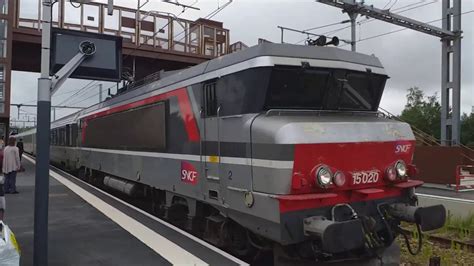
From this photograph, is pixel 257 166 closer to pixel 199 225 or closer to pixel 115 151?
pixel 199 225

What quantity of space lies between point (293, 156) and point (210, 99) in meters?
1.97

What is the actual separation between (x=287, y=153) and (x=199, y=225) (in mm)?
3027

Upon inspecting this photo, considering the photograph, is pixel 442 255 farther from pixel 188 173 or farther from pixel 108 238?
pixel 108 238

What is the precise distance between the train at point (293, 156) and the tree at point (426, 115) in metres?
60.3

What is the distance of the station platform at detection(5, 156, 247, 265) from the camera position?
5.59 metres

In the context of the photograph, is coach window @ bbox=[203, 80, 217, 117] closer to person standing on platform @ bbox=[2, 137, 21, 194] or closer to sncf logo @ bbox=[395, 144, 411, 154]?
sncf logo @ bbox=[395, 144, 411, 154]

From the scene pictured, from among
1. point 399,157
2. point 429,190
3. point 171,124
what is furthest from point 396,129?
point 429,190

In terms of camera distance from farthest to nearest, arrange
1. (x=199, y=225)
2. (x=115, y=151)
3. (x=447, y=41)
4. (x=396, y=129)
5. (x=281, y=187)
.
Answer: (x=447, y=41), (x=115, y=151), (x=199, y=225), (x=396, y=129), (x=281, y=187)

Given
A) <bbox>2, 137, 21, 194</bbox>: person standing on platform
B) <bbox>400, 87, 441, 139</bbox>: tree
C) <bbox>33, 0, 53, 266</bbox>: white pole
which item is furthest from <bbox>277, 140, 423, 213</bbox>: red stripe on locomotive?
<bbox>400, 87, 441, 139</bbox>: tree

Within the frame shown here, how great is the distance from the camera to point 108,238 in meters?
6.62

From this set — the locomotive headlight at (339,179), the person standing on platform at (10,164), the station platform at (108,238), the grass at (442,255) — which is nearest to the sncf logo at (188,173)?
the station platform at (108,238)

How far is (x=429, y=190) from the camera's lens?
17.2 meters

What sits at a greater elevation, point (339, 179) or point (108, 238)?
point (339, 179)

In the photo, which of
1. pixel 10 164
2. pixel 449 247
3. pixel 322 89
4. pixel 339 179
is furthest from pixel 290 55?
pixel 10 164
